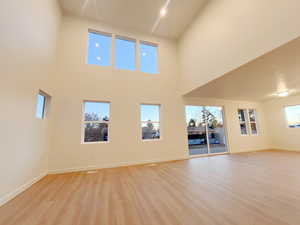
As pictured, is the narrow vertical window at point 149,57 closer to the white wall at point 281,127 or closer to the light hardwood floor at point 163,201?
the light hardwood floor at point 163,201

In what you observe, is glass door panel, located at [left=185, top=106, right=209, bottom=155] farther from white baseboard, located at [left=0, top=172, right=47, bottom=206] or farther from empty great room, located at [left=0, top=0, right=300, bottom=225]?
white baseboard, located at [left=0, top=172, right=47, bottom=206]

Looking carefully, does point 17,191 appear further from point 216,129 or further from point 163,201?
point 216,129

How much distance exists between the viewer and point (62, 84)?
13.6 feet

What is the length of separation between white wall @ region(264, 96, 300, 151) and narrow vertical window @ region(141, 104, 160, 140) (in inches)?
248

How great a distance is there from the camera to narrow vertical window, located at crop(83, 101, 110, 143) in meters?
4.30

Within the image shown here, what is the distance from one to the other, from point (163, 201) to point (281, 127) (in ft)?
25.4

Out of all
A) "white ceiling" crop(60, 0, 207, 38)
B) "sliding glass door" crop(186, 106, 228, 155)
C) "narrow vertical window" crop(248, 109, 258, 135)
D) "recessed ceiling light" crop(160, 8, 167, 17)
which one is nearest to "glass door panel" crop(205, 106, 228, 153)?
"sliding glass door" crop(186, 106, 228, 155)

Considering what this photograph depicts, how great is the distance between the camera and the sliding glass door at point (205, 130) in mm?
5711

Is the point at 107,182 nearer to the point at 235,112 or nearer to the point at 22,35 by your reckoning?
the point at 22,35

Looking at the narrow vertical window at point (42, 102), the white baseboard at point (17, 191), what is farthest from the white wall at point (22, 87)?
the narrow vertical window at point (42, 102)

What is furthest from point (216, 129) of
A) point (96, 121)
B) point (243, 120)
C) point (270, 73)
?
point (96, 121)

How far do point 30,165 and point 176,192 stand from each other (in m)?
3.11

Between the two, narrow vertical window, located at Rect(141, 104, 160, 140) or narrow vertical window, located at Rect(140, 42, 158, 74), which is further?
narrow vertical window, located at Rect(140, 42, 158, 74)

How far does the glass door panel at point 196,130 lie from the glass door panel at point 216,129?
35cm
